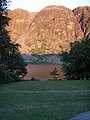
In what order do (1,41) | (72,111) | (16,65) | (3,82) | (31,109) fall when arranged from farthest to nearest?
(16,65), (3,82), (1,41), (31,109), (72,111)

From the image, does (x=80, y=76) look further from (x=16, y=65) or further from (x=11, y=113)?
(x=11, y=113)

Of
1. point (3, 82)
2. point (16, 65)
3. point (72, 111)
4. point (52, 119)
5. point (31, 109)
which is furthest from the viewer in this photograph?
point (16, 65)

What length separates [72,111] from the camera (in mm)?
13445

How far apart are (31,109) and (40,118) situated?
93.4 inches

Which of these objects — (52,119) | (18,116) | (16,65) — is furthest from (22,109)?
(16,65)

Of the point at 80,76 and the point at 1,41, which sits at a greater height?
the point at 1,41

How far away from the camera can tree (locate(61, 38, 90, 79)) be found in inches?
1955

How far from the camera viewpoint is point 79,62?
Answer: 165ft

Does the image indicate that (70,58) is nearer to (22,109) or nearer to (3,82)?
(3,82)

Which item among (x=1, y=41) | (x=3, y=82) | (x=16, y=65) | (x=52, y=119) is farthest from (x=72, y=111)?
(x=16, y=65)

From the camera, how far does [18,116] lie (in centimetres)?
1259

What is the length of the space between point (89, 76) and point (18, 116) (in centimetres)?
3879

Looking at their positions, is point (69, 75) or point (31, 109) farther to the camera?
point (69, 75)

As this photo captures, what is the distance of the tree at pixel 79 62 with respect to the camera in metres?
49.7
